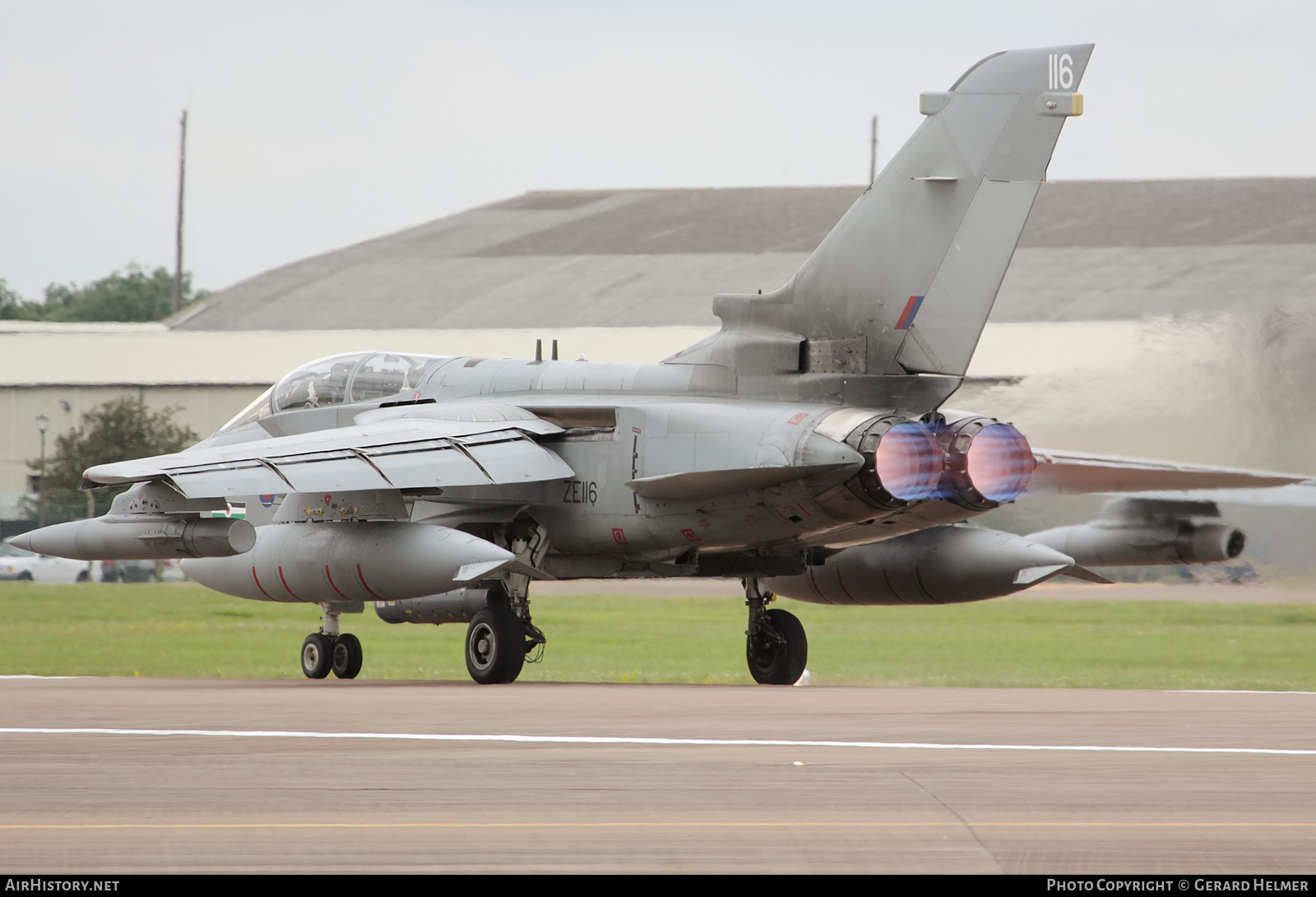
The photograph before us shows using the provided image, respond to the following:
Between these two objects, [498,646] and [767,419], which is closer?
[767,419]

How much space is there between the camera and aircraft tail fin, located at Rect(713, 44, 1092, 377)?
15461 millimetres

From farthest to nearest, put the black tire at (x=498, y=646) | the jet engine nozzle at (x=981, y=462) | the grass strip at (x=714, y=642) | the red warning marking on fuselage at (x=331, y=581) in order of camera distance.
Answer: the grass strip at (x=714, y=642), the black tire at (x=498, y=646), the red warning marking on fuselage at (x=331, y=581), the jet engine nozzle at (x=981, y=462)

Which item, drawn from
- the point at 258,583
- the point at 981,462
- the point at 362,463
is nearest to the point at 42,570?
the point at 258,583

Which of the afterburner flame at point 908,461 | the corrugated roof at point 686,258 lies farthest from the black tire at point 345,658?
the corrugated roof at point 686,258

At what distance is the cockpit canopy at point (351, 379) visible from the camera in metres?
18.9

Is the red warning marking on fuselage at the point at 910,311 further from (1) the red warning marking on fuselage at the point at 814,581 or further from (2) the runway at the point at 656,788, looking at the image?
(1) the red warning marking on fuselage at the point at 814,581

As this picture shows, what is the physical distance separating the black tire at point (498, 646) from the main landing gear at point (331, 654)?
239cm

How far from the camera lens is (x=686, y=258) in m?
58.5

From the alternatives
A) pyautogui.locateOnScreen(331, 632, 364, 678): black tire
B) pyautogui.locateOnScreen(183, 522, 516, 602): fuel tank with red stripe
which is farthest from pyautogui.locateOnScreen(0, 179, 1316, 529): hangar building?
pyautogui.locateOnScreen(183, 522, 516, 602): fuel tank with red stripe

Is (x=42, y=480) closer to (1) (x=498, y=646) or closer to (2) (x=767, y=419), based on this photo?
(1) (x=498, y=646)

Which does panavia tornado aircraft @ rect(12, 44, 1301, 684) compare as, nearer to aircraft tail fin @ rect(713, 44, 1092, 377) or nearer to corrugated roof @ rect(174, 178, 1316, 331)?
aircraft tail fin @ rect(713, 44, 1092, 377)

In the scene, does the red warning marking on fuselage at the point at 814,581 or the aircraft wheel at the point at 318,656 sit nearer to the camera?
the red warning marking on fuselage at the point at 814,581

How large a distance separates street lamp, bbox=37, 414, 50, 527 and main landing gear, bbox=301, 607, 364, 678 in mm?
28509

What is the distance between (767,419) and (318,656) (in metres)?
6.07
